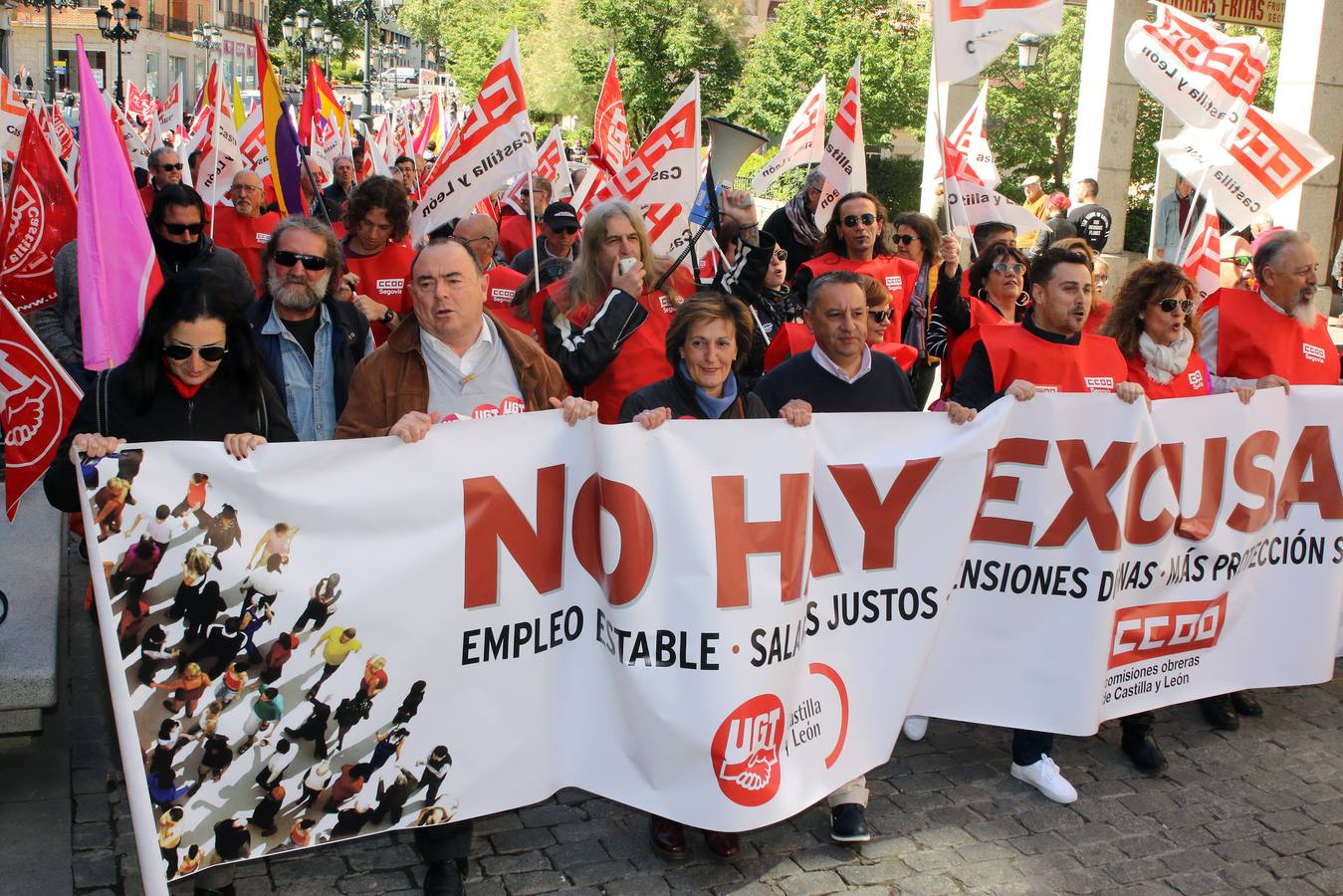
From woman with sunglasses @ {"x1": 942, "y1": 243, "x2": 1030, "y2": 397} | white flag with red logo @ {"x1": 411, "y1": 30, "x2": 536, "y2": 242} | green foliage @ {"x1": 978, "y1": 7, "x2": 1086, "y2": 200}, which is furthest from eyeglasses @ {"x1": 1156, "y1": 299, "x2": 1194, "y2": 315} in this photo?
green foliage @ {"x1": 978, "y1": 7, "x2": 1086, "y2": 200}

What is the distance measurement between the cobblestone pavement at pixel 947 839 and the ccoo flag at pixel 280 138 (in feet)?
18.2

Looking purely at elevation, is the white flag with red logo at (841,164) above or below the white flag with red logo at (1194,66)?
below

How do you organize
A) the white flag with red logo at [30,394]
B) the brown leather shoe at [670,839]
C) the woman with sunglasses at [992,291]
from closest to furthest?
the brown leather shoe at [670,839], the white flag with red logo at [30,394], the woman with sunglasses at [992,291]

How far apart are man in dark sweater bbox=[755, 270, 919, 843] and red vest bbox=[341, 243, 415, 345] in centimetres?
247

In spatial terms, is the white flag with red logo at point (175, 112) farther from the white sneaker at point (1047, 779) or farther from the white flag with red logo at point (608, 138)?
the white sneaker at point (1047, 779)

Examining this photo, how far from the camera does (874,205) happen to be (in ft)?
22.6

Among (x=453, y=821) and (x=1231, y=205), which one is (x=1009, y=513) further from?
(x=1231, y=205)

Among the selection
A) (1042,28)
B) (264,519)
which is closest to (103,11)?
(1042,28)

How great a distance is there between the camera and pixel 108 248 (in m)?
4.02

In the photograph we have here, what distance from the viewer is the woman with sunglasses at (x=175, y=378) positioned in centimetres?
385

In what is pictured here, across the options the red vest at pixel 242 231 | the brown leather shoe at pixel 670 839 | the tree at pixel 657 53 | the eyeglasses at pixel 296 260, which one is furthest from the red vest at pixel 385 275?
the tree at pixel 657 53

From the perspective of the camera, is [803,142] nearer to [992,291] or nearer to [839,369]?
[992,291]

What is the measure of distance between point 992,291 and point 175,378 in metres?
3.87

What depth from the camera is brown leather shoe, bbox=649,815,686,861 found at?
4.26 meters
